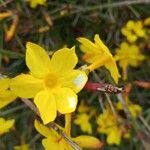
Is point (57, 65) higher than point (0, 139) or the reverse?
higher

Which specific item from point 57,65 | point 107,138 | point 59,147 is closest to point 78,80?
point 57,65

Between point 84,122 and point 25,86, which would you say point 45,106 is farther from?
point 84,122

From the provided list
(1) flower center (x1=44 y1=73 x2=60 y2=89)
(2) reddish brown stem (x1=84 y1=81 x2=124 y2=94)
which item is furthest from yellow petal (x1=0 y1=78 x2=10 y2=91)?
(2) reddish brown stem (x1=84 y1=81 x2=124 y2=94)

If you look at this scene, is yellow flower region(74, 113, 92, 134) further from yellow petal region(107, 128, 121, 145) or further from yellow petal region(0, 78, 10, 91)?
yellow petal region(0, 78, 10, 91)

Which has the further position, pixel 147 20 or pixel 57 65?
pixel 147 20

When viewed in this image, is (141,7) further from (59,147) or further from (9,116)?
(59,147)

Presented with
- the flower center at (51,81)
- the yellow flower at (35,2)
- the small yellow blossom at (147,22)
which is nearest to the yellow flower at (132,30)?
the small yellow blossom at (147,22)

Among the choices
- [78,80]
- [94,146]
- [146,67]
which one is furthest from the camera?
[146,67]
